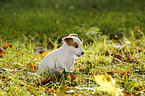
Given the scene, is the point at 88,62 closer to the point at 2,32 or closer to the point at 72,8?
the point at 2,32

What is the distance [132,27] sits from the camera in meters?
5.99

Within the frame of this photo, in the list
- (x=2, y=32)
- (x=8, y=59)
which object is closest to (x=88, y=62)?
(x=8, y=59)

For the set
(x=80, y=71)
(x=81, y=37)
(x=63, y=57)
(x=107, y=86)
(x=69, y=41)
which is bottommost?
(x=107, y=86)

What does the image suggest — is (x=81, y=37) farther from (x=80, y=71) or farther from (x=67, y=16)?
(x=67, y=16)

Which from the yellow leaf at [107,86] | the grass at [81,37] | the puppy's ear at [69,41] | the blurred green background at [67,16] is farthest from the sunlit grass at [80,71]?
the blurred green background at [67,16]

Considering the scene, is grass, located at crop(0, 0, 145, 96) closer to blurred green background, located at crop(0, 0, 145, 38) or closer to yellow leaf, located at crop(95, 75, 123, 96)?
blurred green background, located at crop(0, 0, 145, 38)

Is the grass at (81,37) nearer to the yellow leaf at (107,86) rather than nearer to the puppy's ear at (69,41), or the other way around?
the yellow leaf at (107,86)

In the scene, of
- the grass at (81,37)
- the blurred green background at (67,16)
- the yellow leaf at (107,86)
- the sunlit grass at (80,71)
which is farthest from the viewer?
the blurred green background at (67,16)

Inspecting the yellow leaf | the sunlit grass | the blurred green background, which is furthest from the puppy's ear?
the blurred green background

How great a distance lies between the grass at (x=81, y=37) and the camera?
3191 mm

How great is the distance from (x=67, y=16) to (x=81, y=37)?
2142 millimetres

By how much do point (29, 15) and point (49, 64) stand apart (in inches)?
180

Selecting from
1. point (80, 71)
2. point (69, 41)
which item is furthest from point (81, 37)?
point (69, 41)

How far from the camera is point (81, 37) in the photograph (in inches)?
216
